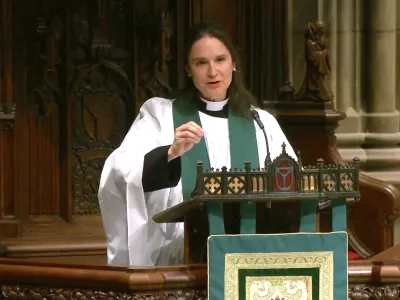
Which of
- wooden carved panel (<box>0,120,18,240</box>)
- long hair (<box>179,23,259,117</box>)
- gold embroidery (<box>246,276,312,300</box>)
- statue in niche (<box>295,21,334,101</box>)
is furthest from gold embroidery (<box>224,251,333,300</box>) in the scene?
wooden carved panel (<box>0,120,18,240</box>)

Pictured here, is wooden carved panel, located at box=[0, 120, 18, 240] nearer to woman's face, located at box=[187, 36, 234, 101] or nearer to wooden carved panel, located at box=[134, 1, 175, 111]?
wooden carved panel, located at box=[134, 1, 175, 111]

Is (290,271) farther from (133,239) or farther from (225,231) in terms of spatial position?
(133,239)

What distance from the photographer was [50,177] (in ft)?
22.7

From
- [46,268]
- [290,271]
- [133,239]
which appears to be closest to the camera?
[290,271]

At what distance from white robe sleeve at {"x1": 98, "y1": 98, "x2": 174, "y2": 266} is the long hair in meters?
0.32

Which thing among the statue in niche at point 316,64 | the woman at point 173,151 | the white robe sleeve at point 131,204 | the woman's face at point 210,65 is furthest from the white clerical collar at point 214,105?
the statue in niche at point 316,64

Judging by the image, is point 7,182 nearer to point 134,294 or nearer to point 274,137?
point 274,137

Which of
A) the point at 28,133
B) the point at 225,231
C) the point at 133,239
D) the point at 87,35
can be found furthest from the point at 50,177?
the point at 225,231

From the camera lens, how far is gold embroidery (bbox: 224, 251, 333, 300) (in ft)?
13.4

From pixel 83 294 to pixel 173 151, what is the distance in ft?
1.96

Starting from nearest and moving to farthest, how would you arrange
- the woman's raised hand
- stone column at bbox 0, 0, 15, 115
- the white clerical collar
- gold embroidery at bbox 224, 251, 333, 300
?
gold embroidery at bbox 224, 251, 333, 300 → the woman's raised hand → the white clerical collar → stone column at bbox 0, 0, 15, 115

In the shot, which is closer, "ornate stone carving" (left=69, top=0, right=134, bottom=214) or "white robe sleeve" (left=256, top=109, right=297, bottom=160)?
"white robe sleeve" (left=256, top=109, right=297, bottom=160)

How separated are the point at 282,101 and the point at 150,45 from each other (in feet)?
2.73

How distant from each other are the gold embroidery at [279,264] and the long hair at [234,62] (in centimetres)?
100
